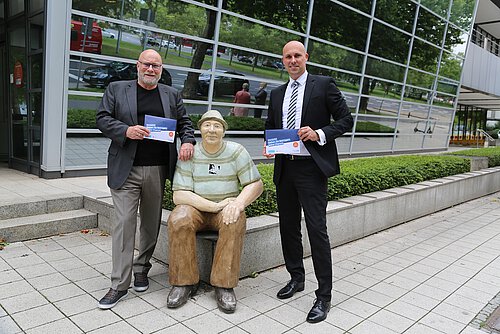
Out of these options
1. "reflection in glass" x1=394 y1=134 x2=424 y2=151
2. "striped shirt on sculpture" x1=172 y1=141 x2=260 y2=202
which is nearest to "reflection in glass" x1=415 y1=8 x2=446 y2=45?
"reflection in glass" x1=394 y1=134 x2=424 y2=151

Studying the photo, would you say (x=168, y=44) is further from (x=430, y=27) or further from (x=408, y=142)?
(x=430, y=27)

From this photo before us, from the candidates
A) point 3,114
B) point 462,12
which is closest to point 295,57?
point 3,114

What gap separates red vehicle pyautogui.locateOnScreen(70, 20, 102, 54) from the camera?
7.36 meters

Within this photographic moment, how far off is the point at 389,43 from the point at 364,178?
973 cm

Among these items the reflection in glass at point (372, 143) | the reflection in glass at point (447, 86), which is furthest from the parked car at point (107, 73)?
the reflection in glass at point (447, 86)

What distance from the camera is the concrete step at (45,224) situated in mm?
4951

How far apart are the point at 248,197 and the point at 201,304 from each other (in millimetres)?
1007

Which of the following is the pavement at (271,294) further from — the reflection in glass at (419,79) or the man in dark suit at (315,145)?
the reflection in glass at (419,79)

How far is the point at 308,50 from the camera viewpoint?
12.1 m

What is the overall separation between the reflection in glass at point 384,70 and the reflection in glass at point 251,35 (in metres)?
3.74

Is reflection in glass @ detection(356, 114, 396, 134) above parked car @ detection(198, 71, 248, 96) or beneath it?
beneath

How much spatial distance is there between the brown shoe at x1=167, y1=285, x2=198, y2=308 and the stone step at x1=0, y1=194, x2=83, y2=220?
8.94 ft

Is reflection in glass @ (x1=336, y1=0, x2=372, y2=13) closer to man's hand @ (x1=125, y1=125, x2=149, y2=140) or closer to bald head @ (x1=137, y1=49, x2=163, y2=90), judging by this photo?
bald head @ (x1=137, y1=49, x2=163, y2=90)

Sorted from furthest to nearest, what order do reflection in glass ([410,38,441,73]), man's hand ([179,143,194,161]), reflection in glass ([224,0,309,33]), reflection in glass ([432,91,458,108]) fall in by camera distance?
1. reflection in glass ([432,91,458,108])
2. reflection in glass ([410,38,441,73])
3. reflection in glass ([224,0,309,33])
4. man's hand ([179,143,194,161])
